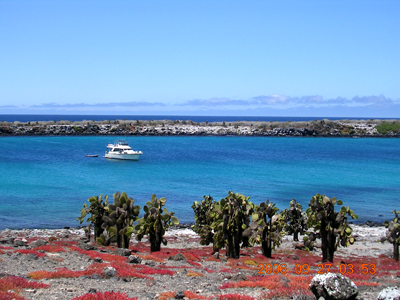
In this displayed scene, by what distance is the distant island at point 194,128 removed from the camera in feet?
473

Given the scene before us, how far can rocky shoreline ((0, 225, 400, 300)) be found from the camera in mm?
12406

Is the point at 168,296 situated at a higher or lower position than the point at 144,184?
higher

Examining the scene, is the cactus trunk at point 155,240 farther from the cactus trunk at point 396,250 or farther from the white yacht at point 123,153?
the white yacht at point 123,153

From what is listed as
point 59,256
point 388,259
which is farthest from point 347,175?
point 59,256

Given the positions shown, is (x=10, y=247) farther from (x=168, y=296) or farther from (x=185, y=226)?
(x=185, y=226)

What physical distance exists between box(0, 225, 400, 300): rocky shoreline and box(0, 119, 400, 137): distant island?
126051mm

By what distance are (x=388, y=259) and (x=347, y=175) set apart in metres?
52.0

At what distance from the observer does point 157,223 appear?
23.1 meters

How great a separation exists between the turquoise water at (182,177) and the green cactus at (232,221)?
17389mm

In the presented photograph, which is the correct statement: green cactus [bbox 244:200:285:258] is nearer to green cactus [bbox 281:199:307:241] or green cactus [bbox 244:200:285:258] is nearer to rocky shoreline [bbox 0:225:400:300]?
rocky shoreline [bbox 0:225:400:300]

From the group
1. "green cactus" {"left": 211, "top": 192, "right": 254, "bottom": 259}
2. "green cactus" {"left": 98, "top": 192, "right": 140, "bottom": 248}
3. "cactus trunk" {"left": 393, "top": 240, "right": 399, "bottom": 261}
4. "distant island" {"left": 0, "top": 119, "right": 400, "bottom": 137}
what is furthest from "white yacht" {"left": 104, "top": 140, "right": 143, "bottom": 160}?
"cactus trunk" {"left": 393, "top": 240, "right": 399, "bottom": 261}

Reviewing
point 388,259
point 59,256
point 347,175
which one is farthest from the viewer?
point 347,175

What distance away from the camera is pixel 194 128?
160625 mm

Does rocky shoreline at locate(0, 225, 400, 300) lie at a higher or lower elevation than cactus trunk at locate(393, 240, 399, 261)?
higher
